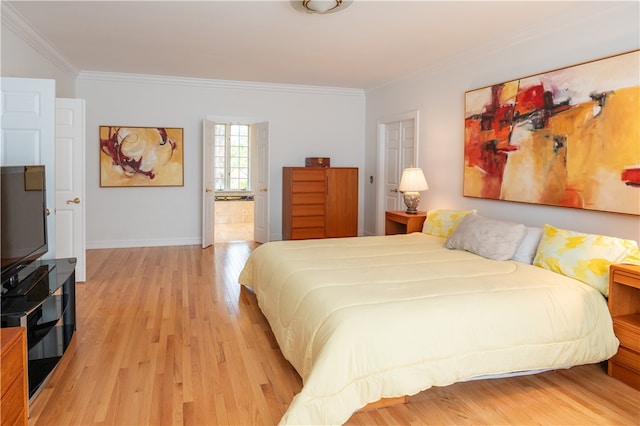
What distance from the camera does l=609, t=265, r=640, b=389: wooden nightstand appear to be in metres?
2.61

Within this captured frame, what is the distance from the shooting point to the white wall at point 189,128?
6453 millimetres

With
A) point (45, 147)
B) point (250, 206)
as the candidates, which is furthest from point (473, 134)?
point (250, 206)

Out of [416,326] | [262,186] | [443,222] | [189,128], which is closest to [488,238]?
[443,222]

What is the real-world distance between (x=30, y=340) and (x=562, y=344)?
3.03 m

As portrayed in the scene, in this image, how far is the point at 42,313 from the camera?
293 centimetres

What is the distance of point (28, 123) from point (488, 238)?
387cm

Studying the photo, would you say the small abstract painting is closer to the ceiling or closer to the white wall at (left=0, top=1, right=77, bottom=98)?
the ceiling

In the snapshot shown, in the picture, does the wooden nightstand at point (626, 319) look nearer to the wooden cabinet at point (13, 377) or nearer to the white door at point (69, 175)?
the wooden cabinet at point (13, 377)

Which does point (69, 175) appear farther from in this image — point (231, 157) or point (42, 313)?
point (231, 157)

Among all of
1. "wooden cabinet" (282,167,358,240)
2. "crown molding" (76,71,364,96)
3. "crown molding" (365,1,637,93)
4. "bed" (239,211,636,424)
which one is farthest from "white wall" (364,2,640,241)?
"wooden cabinet" (282,167,358,240)

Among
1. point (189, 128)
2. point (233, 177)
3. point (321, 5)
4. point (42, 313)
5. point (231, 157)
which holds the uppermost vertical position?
point (321, 5)

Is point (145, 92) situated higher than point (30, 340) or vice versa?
point (145, 92)

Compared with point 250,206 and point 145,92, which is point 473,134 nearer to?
point 145,92

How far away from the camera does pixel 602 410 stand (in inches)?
92.8
